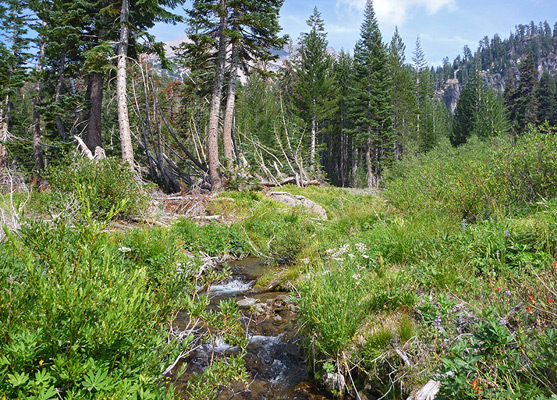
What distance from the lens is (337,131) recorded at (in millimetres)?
45531

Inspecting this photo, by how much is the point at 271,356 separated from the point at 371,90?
3522 cm

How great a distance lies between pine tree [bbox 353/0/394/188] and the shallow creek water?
30.2 meters

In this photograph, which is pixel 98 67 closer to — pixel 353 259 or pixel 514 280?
pixel 353 259

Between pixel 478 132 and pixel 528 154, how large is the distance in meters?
46.6

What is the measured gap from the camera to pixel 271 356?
13.2 ft

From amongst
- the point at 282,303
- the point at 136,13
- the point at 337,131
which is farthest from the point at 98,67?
the point at 337,131

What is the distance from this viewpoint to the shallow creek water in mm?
3363

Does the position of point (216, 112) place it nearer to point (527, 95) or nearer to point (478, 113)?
point (478, 113)

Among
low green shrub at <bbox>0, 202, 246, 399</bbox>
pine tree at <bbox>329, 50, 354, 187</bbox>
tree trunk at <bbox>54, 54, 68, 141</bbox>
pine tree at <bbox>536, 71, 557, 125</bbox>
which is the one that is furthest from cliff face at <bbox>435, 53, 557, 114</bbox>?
low green shrub at <bbox>0, 202, 246, 399</bbox>

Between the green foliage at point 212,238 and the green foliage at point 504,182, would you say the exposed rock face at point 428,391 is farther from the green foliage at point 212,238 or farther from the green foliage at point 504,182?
the green foliage at point 212,238

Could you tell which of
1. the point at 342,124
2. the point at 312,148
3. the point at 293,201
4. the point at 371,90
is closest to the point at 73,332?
the point at 293,201

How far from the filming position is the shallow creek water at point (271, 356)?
3363mm

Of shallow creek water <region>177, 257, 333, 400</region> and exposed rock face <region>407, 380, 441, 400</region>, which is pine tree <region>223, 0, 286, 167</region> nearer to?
shallow creek water <region>177, 257, 333, 400</region>

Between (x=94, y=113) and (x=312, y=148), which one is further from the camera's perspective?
(x=312, y=148)
